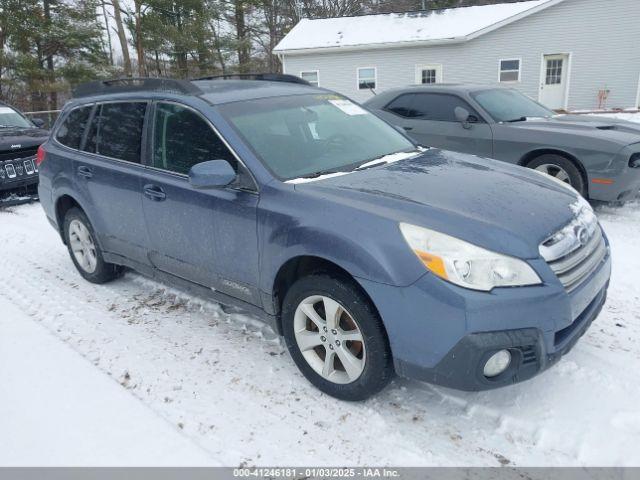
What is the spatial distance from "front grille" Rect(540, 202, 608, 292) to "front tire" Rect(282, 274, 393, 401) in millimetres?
926

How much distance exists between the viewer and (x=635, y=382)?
297cm

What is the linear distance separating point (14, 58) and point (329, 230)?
81.5 ft

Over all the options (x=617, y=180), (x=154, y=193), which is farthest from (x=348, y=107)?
(x=617, y=180)

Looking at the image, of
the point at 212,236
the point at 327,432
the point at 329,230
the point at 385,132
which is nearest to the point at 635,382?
the point at 327,432

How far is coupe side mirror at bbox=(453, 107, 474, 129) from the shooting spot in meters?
6.89

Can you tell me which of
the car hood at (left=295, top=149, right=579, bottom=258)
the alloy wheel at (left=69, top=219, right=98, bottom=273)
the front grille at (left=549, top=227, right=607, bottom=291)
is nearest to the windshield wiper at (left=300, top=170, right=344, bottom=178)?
the car hood at (left=295, top=149, right=579, bottom=258)

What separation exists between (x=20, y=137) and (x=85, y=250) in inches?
197

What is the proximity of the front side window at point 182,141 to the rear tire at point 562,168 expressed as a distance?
462 centimetres

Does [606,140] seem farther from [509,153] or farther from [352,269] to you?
[352,269]

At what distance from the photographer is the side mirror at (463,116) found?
6887mm

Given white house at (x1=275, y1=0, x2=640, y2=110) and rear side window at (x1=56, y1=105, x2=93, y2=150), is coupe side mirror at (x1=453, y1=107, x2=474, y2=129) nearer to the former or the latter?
rear side window at (x1=56, y1=105, x2=93, y2=150)

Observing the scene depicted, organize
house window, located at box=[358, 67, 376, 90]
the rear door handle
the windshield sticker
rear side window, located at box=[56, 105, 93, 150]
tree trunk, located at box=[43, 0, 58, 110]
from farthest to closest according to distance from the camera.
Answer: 1. tree trunk, located at box=[43, 0, 58, 110]
2. house window, located at box=[358, 67, 376, 90]
3. rear side window, located at box=[56, 105, 93, 150]
4. the rear door handle
5. the windshield sticker

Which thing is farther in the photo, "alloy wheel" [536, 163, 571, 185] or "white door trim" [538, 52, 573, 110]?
"white door trim" [538, 52, 573, 110]

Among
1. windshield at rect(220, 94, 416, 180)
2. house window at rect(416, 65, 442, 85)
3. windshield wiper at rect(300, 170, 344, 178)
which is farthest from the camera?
house window at rect(416, 65, 442, 85)
